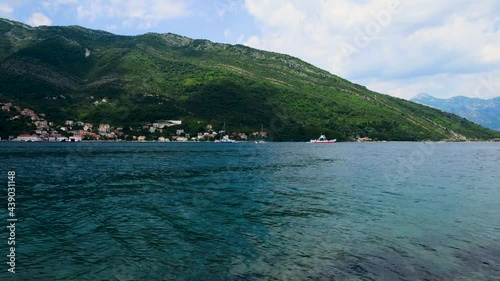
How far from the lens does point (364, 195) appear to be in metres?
42.0

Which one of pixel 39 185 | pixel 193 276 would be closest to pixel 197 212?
pixel 193 276

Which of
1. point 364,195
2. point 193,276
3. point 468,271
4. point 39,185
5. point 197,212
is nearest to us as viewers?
point 193,276

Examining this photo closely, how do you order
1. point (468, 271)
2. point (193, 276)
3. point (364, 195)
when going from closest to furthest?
point (193, 276) < point (468, 271) < point (364, 195)

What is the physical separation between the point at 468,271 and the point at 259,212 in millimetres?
17685

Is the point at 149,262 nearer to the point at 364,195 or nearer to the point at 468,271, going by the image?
the point at 468,271

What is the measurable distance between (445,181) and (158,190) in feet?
154

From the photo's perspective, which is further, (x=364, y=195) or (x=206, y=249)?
(x=364, y=195)

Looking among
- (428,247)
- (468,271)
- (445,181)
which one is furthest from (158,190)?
(445,181)

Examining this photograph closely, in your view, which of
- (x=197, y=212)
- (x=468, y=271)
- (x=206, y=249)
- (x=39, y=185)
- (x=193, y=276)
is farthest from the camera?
(x=39, y=185)

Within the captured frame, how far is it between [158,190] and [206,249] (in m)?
25.5

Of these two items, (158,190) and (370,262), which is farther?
(158,190)

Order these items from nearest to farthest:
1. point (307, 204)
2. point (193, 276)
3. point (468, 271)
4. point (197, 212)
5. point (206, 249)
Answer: point (193, 276) < point (468, 271) < point (206, 249) < point (197, 212) < point (307, 204)

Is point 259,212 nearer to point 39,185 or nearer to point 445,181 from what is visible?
point 39,185

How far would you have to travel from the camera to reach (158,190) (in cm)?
4453
